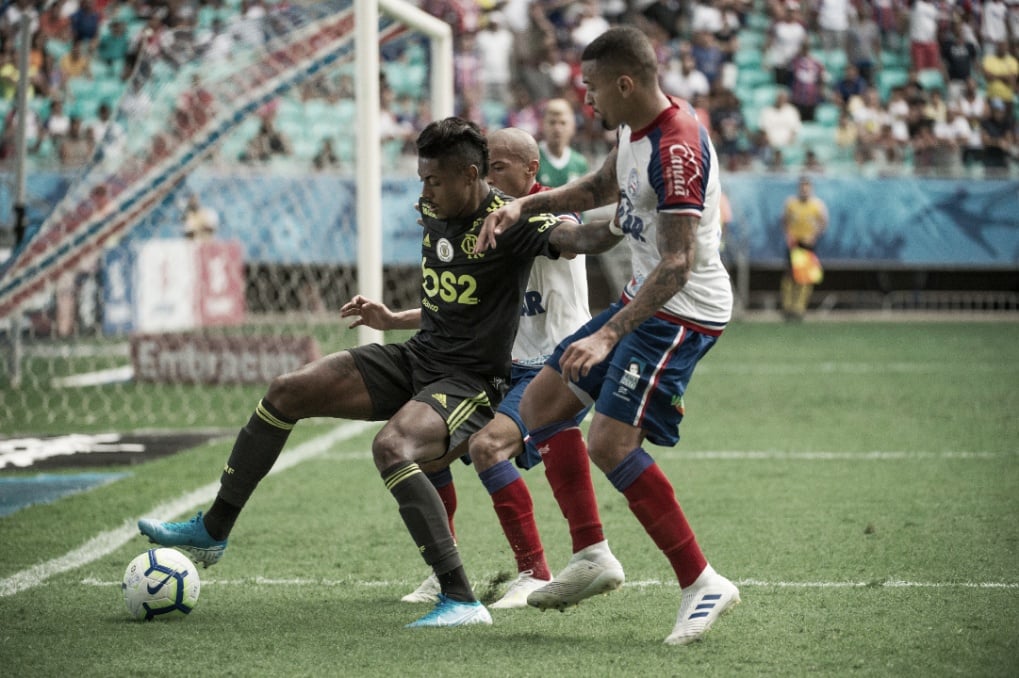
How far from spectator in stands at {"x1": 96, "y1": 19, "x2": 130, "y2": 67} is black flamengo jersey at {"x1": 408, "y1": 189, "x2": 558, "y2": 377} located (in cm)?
1805

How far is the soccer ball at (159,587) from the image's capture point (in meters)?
4.70

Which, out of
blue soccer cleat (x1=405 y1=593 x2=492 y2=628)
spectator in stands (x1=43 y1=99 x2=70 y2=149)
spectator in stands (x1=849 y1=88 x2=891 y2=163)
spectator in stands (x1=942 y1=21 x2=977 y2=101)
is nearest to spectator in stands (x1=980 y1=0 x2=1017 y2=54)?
spectator in stands (x1=942 y1=21 x2=977 y2=101)

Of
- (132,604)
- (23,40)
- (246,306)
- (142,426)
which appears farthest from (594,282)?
(132,604)

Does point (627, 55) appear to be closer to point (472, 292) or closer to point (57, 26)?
point (472, 292)

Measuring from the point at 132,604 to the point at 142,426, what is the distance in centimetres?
560

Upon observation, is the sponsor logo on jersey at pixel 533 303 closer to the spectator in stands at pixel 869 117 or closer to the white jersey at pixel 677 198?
the white jersey at pixel 677 198

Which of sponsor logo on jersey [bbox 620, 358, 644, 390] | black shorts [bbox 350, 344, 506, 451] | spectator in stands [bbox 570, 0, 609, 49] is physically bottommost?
black shorts [bbox 350, 344, 506, 451]

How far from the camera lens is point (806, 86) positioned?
21.8m

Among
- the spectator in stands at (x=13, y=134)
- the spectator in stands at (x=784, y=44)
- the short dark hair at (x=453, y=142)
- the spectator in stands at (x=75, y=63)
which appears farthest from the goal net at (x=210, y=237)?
the spectator in stands at (x=784, y=44)

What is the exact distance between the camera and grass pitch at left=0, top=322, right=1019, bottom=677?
4184mm

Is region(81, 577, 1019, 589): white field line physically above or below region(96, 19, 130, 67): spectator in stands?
below

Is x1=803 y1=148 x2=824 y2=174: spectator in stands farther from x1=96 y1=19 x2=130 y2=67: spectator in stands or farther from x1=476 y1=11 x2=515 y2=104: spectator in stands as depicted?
x1=96 y1=19 x2=130 y2=67: spectator in stands

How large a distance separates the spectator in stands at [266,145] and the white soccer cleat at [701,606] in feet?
46.6

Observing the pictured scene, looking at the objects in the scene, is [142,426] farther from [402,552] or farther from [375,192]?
[402,552]
